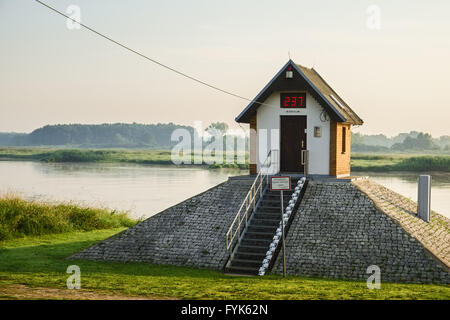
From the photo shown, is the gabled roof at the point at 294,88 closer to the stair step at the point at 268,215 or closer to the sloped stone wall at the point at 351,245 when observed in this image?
the sloped stone wall at the point at 351,245

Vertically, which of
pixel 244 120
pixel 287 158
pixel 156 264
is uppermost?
pixel 244 120

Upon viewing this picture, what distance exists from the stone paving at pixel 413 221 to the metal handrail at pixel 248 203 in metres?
3.79

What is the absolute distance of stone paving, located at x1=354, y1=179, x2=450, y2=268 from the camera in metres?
20.6

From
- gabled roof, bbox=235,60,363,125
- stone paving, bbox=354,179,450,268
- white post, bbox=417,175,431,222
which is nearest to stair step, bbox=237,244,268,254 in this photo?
stone paving, bbox=354,179,450,268

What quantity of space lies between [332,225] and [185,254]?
5433 millimetres

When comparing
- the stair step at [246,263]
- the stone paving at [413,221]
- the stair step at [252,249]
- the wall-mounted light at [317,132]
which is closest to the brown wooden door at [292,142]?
the wall-mounted light at [317,132]

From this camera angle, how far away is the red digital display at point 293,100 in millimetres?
24391

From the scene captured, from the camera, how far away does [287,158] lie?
25.0m

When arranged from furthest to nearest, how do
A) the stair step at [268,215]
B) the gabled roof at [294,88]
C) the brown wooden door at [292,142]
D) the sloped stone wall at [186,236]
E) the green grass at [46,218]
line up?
the green grass at [46,218] < the brown wooden door at [292,142] < the gabled roof at [294,88] < the stair step at [268,215] < the sloped stone wall at [186,236]

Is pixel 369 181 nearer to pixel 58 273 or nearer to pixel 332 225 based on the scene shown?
pixel 332 225

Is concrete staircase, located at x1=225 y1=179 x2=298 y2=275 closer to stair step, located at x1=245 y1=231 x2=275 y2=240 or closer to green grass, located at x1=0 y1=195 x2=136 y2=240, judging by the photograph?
stair step, located at x1=245 y1=231 x2=275 y2=240

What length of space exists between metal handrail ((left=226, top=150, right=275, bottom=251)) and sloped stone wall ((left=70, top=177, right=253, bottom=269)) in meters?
0.34
